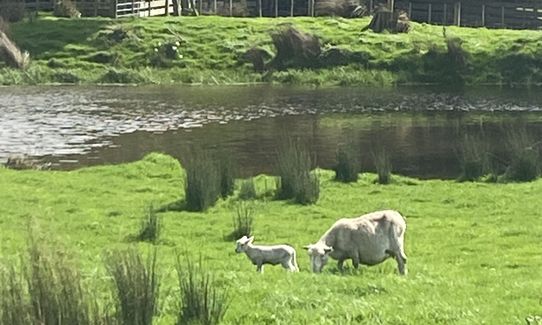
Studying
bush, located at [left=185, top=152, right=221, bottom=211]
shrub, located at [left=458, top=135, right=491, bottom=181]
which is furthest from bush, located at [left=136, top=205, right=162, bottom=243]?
shrub, located at [left=458, top=135, right=491, bottom=181]

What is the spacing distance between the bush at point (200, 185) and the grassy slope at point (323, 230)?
31 cm

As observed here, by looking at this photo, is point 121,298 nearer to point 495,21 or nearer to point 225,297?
point 225,297

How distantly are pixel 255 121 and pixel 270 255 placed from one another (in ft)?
94.7

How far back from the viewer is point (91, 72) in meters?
59.6

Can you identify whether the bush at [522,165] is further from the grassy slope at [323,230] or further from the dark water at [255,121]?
the dark water at [255,121]

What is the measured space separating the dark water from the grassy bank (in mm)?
3356

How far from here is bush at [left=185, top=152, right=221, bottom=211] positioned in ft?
68.4

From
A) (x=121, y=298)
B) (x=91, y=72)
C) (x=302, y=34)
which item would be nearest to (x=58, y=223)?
(x=121, y=298)

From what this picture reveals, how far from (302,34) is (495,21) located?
24453 millimetres

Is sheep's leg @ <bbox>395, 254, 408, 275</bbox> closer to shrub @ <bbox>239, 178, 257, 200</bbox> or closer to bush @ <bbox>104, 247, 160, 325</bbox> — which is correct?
bush @ <bbox>104, 247, 160, 325</bbox>

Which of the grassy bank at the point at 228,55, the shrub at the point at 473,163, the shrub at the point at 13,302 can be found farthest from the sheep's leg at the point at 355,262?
the grassy bank at the point at 228,55

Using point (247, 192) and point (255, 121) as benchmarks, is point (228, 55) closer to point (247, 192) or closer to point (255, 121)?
point (255, 121)

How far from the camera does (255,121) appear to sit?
1676 inches

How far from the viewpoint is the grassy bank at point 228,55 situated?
60469mm
